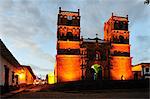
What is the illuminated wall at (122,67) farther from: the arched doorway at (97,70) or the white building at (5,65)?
the white building at (5,65)

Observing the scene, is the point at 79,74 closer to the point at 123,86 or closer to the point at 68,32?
the point at 68,32

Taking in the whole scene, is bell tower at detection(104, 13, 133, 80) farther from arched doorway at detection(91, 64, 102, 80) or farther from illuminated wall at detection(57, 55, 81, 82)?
illuminated wall at detection(57, 55, 81, 82)

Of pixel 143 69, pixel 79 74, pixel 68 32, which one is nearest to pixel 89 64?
pixel 79 74

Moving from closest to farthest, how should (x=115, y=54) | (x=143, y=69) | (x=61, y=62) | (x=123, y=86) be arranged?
1. (x=123, y=86)
2. (x=61, y=62)
3. (x=115, y=54)
4. (x=143, y=69)

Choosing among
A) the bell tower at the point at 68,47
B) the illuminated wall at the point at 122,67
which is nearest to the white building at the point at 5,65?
the bell tower at the point at 68,47

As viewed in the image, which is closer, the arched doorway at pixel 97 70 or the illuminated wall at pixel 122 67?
the arched doorway at pixel 97 70

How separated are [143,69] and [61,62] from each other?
22956 mm

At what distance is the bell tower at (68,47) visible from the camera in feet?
194

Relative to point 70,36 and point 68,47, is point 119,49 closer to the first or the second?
point 70,36

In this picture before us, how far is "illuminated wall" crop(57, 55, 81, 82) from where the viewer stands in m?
58.8

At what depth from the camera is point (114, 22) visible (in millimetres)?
63812

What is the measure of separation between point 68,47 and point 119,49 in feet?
39.2

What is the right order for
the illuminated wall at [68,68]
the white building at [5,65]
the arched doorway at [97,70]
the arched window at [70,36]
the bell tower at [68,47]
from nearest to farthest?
the white building at [5,65], the illuminated wall at [68,68], the bell tower at [68,47], the arched window at [70,36], the arched doorway at [97,70]

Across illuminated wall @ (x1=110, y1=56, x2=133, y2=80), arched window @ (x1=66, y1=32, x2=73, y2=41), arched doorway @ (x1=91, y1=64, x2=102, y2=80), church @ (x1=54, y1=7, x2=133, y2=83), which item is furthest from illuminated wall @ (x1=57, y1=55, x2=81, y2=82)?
illuminated wall @ (x1=110, y1=56, x2=133, y2=80)
